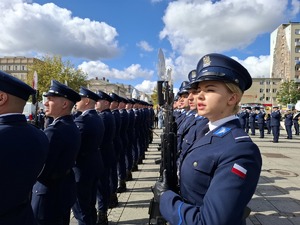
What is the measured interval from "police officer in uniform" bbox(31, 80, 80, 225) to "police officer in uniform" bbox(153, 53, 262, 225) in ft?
4.88

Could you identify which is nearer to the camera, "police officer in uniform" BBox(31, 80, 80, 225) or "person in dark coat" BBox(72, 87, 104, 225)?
"police officer in uniform" BBox(31, 80, 80, 225)

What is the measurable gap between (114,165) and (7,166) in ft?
12.5

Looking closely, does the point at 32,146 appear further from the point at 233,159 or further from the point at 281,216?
the point at 281,216

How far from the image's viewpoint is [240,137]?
1.73 meters

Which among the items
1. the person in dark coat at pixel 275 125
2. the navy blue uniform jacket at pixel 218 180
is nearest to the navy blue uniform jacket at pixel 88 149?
the navy blue uniform jacket at pixel 218 180

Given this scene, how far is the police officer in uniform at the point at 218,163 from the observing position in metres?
1.54

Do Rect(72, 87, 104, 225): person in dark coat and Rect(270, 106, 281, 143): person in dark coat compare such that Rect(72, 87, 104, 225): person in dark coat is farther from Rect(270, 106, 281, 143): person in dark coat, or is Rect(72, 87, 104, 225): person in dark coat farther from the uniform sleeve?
Rect(270, 106, 281, 143): person in dark coat

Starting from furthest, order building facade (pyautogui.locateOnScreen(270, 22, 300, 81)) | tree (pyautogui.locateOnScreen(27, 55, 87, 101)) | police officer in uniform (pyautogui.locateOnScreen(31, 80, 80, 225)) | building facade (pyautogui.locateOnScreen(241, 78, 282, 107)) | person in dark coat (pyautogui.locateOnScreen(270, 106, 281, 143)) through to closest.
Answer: building facade (pyautogui.locateOnScreen(241, 78, 282, 107))
building facade (pyautogui.locateOnScreen(270, 22, 300, 81))
tree (pyautogui.locateOnScreen(27, 55, 87, 101))
person in dark coat (pyautogui.locateOnScreen(270, 106, 281, 143))
police officer in uniform (pyautogui.locateOnScreen(31, 80, 80, 225))

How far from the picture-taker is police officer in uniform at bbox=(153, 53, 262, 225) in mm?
1544

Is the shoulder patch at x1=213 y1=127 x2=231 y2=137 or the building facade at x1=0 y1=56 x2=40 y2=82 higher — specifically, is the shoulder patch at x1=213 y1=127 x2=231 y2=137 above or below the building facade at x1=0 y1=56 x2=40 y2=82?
below

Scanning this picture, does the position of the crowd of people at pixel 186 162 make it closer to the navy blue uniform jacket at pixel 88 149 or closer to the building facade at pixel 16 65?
the navy blue uniform jacket at pixel 88 149

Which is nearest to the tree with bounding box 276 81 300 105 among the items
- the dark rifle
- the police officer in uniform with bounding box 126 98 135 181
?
the police officer in uniform with bounding box 126 98 135 181

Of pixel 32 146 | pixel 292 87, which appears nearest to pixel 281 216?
pixel 32 146

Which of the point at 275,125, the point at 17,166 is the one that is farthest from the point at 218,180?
the point at 275,125
